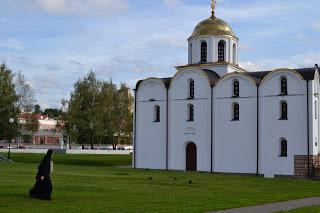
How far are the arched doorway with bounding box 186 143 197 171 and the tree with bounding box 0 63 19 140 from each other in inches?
1119

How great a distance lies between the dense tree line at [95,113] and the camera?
Answer: 68.7 meters

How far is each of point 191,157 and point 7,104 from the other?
29.1 metres

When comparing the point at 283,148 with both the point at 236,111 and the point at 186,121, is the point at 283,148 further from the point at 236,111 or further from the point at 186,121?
the point at 186,121

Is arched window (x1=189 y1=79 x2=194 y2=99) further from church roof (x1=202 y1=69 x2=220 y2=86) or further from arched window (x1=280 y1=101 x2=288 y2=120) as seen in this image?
arched window (x1=280 y1=101 x2=288 y2=120)

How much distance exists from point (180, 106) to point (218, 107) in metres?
3.22

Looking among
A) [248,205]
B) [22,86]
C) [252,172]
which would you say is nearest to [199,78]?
[252,172]

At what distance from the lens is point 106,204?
15602 millimetres

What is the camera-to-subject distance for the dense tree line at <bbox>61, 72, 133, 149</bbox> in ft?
225

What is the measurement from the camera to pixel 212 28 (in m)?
41.1

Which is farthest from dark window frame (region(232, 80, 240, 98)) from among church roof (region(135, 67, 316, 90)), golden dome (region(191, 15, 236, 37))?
golden dome (region(191, 15, 236, 37))

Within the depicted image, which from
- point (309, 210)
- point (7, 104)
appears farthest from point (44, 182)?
point (7, 104)

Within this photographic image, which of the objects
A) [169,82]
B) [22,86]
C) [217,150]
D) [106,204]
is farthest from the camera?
[22,86]

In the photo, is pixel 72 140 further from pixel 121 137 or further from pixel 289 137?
pixel 289 137

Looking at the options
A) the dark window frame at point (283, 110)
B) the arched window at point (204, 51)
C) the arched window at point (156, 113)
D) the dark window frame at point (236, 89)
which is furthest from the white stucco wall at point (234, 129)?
the arched window at point (156, 113)
